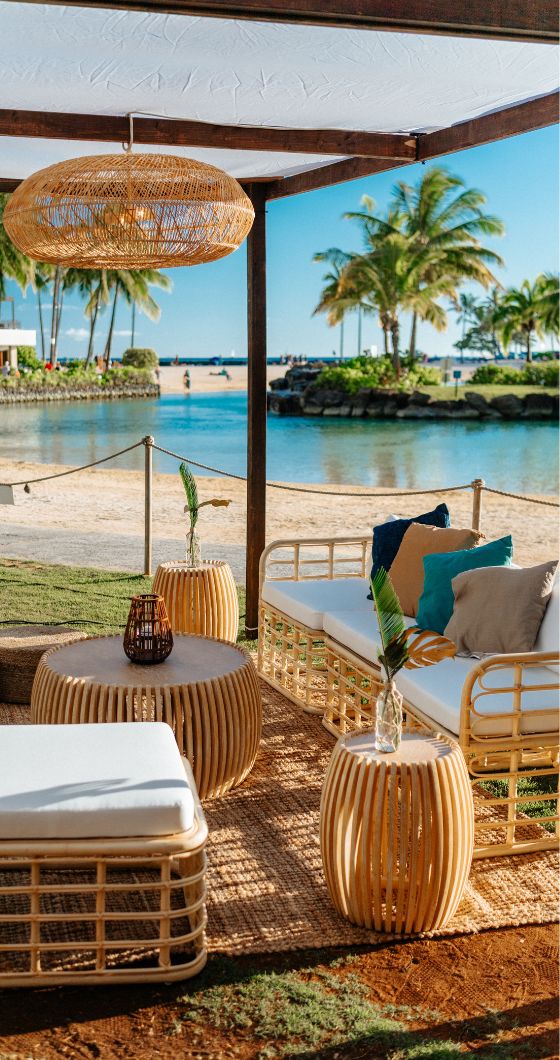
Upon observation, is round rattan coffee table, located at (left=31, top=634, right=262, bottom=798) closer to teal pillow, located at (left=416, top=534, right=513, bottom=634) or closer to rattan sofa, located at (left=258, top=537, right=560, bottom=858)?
rattan sofa, located at (left=258, top=537, right=560, bottom=858)

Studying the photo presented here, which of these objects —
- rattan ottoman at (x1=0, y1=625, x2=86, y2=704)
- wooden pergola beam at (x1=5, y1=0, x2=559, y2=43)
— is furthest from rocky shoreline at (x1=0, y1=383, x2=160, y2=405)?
wooden pergola beam at (x1=5, y1=0, x2=559, y2=43)

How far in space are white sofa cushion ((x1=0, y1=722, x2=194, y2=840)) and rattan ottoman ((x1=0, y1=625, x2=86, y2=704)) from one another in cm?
173

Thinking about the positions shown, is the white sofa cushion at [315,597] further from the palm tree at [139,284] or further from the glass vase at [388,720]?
the palm tree at [139,284]

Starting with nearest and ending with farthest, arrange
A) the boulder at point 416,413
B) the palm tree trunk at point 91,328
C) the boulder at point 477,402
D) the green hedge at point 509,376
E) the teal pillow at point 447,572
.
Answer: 1. the teal pillow at point 447,572
2. the boulder at point 416,413
3. the boulder at point 477,402
4. the green hedge at point 509,376
5. the palm tree trunk at point 91,328

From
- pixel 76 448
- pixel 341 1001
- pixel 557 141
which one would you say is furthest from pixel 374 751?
pixel 557 141

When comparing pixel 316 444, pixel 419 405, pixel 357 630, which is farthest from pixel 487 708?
pixel 419 405

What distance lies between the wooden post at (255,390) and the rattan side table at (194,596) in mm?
888

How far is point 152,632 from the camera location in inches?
152

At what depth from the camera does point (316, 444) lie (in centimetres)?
3647

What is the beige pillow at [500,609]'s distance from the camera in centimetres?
377

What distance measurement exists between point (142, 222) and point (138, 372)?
5044 centimetres

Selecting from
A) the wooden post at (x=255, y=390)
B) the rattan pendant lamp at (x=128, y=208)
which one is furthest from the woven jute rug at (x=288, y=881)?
the wooden post at (x=255, y=390)

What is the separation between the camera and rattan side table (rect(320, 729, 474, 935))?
9.33 feet

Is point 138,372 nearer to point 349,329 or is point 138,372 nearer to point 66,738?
point 349,329
